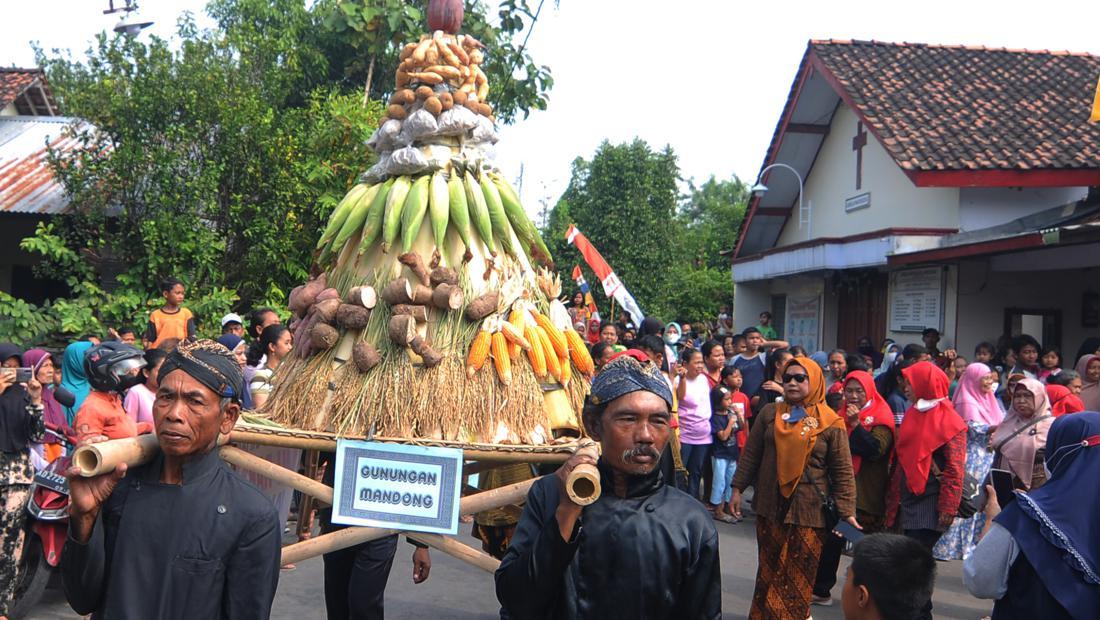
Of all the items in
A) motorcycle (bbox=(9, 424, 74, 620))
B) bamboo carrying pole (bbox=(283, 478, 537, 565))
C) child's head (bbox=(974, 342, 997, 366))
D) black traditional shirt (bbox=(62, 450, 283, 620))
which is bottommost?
motorcycle (bbox=(9, 424, 74, 620))

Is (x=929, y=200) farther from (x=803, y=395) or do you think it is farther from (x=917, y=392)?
(x=803, y=395)

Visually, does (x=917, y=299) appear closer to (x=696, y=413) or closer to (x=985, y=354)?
(x=985, y=354)

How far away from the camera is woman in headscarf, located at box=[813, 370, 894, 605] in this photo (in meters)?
6.55

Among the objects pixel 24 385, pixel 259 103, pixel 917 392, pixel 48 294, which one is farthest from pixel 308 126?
pixel 917 392

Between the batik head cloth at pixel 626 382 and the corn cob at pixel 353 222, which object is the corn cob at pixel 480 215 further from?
the batik head cloth at pixel 626 382

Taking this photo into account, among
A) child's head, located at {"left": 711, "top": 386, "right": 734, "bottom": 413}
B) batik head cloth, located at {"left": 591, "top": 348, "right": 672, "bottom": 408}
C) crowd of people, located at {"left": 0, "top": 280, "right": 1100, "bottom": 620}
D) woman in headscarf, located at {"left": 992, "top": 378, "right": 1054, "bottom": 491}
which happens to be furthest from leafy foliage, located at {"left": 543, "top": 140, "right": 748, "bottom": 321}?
batik head cloth, located at {"left": 591, "top": 348, "right": 672, "bottom": 408}

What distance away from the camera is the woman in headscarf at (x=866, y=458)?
258 inches

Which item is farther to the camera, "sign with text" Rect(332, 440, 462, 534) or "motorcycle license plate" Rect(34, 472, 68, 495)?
"motorcycle license plate" Rect(34, 472, 68, 495)

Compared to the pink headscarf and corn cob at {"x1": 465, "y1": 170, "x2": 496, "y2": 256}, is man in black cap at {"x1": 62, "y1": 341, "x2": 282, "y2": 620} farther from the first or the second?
the pink headscarf

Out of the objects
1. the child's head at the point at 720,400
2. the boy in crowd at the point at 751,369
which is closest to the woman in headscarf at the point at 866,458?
the child's head at the point at 720,400

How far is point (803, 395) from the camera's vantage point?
5656 mm

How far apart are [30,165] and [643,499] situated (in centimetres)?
1360

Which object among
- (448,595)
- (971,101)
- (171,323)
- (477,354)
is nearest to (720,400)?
(448,595)

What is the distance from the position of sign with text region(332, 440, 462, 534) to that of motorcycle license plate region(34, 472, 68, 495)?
2.56 m
